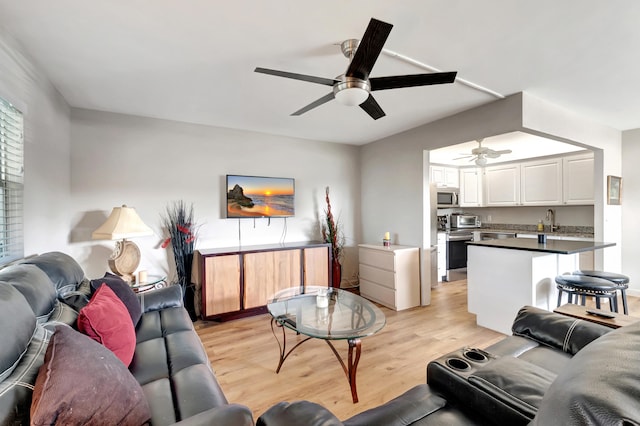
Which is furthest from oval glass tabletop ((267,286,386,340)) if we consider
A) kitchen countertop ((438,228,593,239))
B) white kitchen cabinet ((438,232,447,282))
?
kitchen countertop ((438,228,593,239))

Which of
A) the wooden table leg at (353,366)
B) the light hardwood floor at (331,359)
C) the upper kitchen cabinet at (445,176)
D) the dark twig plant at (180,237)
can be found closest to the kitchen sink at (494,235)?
the upper kitchen cabinet at (445,176)

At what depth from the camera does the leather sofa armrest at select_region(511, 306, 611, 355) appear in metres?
1.42

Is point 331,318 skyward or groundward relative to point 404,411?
groundward

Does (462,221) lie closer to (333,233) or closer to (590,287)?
(333,233)

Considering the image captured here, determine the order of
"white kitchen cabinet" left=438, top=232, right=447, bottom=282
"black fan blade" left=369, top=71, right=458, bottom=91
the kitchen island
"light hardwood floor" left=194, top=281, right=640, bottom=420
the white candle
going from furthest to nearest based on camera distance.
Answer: "white kitchen cabinet" left=438, top=232, right=447, bottom=282
the kitchen island
the white candle
"light hardwood floor" left=194, top=281, right=640, bottom=420
"black fan blade" left=369, top=71, right=458, bottom=91

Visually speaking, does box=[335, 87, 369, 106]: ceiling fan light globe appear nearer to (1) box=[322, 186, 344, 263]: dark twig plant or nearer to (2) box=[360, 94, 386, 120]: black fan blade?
(2) box=[360, 94, 386, 120]: black fan blade

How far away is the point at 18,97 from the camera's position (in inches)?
73.4

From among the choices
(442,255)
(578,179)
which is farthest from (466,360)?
(578,179)

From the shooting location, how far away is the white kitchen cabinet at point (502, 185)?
543cm

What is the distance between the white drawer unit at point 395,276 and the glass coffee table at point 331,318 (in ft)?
3.87

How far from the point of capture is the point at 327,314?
2.26 m

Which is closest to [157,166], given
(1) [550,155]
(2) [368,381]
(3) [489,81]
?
(2) [368,381]

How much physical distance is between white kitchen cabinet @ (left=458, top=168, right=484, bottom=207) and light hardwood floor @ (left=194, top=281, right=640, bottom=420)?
280cm

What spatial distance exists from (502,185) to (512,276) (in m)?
3.49
